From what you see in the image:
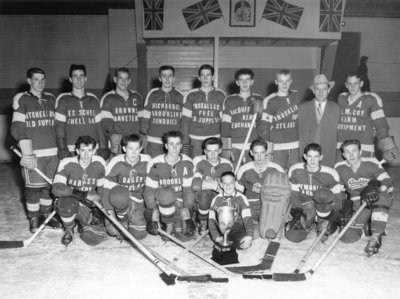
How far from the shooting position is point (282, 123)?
3809mm

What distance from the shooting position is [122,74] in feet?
13.2

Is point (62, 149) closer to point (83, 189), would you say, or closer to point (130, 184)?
point (83, 189)

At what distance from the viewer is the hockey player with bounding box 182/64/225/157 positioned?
4008 millimetres

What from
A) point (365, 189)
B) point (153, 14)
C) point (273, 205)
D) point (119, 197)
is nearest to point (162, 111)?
point (119, 197)

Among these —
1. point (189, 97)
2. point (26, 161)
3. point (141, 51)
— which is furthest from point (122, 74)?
point (141, 51)

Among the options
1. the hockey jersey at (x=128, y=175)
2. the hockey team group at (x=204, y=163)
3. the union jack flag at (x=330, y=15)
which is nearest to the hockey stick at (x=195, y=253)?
the hockey team group at (x=204, y=163)

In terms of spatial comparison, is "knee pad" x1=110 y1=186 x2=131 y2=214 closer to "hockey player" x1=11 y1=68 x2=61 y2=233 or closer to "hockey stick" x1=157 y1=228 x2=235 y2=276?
"hockey stick" x1=157 y1=228 x2=235 y2=276

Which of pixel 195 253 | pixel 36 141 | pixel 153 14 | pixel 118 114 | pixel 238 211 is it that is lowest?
pixel 195 253

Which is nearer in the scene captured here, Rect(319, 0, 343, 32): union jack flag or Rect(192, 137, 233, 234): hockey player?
Rect(192, 137, 233, 234): hockey player

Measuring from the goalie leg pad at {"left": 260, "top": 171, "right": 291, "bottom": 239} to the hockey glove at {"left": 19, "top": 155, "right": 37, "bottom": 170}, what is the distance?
6.31 ft

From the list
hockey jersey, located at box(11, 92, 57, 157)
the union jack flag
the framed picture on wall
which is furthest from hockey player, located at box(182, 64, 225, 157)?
the union jack flag

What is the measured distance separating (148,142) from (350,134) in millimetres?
1996

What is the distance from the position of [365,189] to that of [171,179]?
1515 mm

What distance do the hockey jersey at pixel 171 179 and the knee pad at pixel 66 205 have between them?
1.86ft
